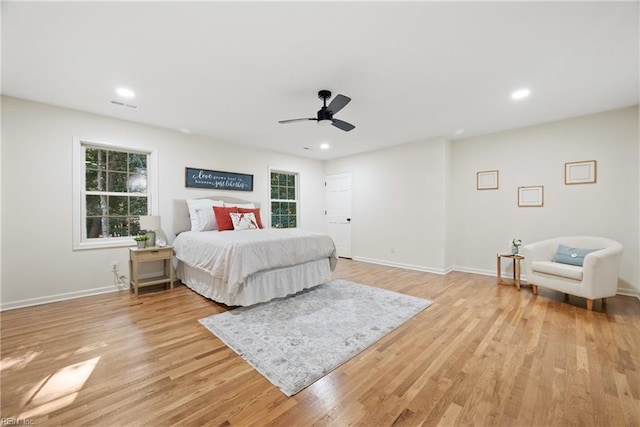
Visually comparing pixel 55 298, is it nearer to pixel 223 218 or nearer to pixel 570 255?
pixel 223 218

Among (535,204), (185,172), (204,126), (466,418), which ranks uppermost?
(204,126)

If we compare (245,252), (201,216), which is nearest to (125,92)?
(201,216)

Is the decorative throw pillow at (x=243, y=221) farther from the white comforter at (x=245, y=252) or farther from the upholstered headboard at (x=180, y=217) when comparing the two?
the upholstered headboard at (x=180, y=217)

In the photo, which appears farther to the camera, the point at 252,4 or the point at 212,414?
the point at 252,4

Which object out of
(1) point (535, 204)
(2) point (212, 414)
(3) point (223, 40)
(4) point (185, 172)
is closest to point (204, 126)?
(4) point (185, 172)

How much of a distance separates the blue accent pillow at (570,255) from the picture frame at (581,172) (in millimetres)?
1029

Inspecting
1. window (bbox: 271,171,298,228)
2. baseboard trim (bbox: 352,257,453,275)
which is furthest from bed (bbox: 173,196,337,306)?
baseboard trim (bbox: 352,257,453,275)

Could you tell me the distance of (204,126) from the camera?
4.00 metres

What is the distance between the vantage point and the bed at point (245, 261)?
283 centimetres

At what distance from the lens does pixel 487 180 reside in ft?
14.7

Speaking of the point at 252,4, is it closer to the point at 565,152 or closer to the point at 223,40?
the point at 223,40

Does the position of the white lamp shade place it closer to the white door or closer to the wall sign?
the wall sign

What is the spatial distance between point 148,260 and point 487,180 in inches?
216

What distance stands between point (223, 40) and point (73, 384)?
2622mm
